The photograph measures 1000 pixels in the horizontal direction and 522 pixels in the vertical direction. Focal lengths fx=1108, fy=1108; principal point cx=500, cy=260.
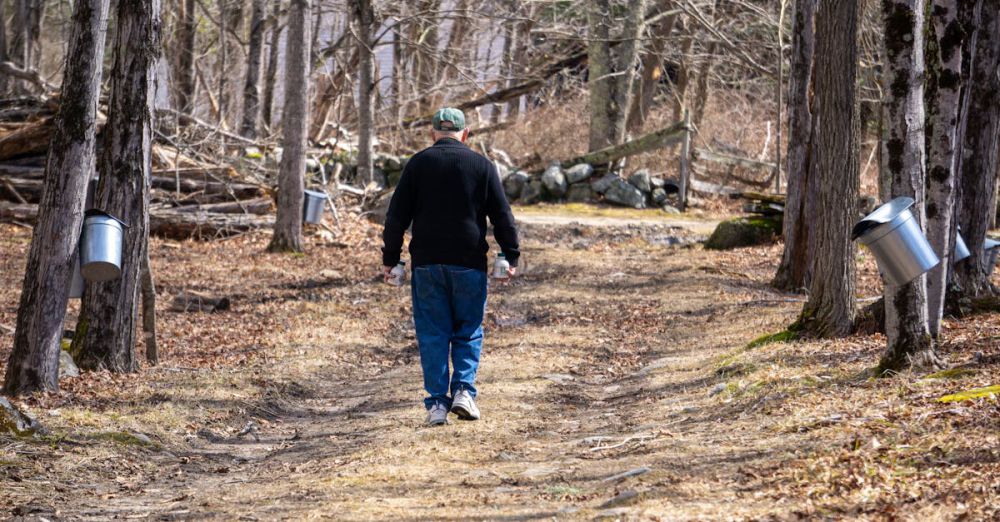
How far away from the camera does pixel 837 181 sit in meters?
10.6

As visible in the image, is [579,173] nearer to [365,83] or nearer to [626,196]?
[626,196]

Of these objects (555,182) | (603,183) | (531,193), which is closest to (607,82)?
(603,183)

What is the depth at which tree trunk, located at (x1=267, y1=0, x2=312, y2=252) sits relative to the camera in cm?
1930

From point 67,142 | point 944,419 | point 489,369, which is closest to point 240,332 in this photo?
point 489,369

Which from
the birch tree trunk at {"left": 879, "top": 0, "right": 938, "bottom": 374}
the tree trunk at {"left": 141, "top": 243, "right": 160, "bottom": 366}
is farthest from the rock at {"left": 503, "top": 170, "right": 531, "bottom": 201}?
the birch tree trunk at {"left": 879, "top": 0, "right": 938, "bottom": 374}

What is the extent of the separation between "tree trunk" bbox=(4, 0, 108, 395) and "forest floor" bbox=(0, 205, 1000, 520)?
34 cm

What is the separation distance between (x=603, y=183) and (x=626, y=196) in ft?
2.57

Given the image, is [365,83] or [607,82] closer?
[365,83]

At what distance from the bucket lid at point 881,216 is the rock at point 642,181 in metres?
20.2

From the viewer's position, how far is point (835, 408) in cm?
687

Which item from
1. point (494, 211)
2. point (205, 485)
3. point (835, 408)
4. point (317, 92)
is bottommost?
point (205, 485)

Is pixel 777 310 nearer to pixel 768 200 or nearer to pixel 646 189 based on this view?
pixel 768 200

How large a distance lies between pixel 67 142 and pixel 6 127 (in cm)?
1430

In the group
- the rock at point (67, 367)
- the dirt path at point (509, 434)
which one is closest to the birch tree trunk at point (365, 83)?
the dirt path at point (509, 434)
